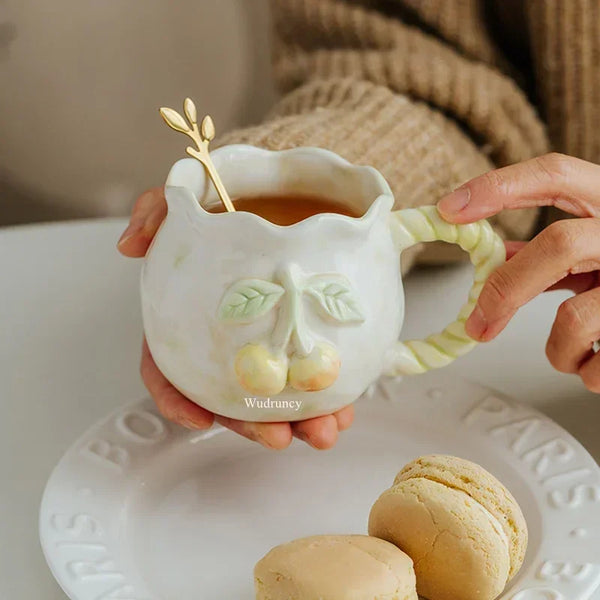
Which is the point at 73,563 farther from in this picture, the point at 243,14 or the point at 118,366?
the point at 243,14

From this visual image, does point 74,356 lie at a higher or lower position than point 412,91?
lower

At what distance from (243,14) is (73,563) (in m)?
1.13

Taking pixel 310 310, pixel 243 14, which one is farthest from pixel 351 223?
pixel 243 14

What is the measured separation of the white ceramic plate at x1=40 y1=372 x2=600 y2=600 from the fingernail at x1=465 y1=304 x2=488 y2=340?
0.08 metres

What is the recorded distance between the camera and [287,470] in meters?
0.60

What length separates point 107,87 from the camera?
147 centimetres

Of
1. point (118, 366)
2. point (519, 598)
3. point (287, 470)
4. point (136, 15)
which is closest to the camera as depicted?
point (519, 598)

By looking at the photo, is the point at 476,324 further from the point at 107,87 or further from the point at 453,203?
the point at 107,87

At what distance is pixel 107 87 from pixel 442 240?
3.45ft

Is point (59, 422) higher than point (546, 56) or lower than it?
lower

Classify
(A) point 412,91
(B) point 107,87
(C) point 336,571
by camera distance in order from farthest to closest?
(B) point 107,87, (A) point 412,91, (C) point 336,571

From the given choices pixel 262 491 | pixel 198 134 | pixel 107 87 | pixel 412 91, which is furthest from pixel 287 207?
pixel 107 87

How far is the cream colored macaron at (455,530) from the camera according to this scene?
1.51 feet

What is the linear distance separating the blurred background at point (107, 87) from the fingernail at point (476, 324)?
39.4 inches
